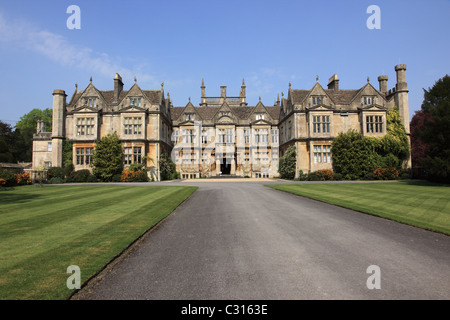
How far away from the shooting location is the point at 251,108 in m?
44.5

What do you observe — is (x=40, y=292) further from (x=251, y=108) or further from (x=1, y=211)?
(x=251, y=108)

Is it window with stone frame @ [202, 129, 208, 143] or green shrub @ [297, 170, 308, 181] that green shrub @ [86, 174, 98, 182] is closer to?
window with stone frame @ [202, 129, 208, 143]

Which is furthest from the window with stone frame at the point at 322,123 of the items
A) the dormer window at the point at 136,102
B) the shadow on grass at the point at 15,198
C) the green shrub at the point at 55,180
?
the green shrub at the point at 55,180

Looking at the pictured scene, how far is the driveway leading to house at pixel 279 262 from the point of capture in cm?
346

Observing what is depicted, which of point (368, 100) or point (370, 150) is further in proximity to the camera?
point (368, 100)

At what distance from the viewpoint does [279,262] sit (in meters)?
4.58

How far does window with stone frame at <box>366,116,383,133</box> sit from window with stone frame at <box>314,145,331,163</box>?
18.9ft

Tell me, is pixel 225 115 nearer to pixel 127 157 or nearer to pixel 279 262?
pixel 127 157

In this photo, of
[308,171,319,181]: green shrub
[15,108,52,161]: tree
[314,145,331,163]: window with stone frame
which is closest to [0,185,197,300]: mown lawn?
[308,171,319,181]: green shrub

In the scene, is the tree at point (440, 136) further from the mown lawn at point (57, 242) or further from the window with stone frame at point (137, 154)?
the window with stone frame at point (137, 154)

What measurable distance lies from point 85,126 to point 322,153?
32.4m

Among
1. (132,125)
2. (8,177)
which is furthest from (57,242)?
(132,125)

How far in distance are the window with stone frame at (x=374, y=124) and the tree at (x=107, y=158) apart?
3300 centimetres
